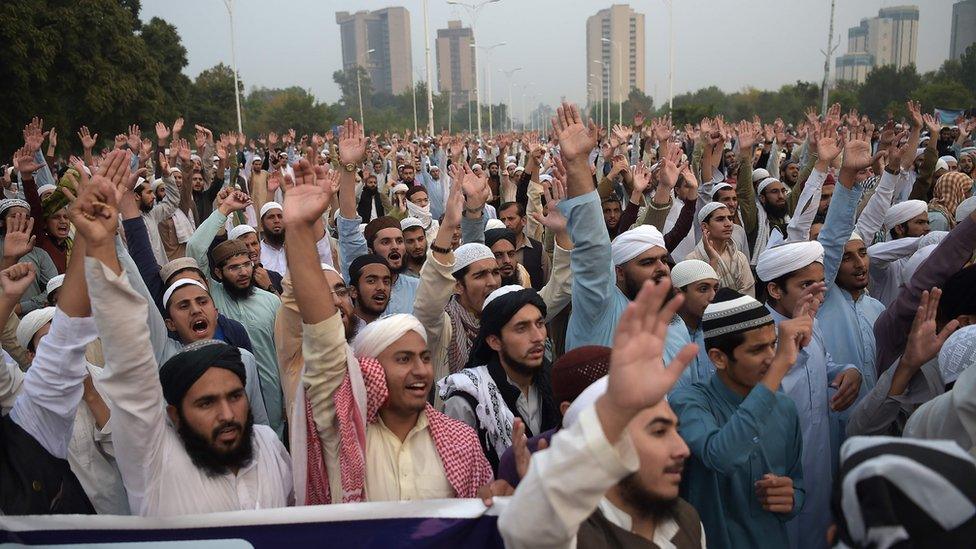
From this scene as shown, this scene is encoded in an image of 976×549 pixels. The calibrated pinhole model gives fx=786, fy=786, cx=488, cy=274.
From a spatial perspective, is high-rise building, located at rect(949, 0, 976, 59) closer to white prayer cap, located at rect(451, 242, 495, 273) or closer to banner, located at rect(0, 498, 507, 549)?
white prayer cap, located at rect(451, 242, 495, 273)

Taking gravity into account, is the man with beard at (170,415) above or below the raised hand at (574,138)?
below

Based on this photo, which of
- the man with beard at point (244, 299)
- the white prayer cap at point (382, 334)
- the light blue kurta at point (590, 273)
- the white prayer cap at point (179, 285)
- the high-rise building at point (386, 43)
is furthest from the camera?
the high-rise building at point (386, 43)

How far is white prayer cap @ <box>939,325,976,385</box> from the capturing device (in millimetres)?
2553

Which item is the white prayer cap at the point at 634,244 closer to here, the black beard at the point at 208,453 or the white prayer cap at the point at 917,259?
the white prayer cap at the point at 917,259

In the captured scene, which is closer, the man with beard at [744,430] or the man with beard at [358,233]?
the man with beard at [744,430]

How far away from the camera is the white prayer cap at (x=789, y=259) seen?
3537 mm

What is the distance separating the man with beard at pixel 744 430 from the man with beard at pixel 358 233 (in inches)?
91.7

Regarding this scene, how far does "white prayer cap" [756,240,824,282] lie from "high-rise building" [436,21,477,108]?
17187 centimetres

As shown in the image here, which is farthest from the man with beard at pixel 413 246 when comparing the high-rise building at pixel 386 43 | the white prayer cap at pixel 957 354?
the high-rise building at pixel 386 43

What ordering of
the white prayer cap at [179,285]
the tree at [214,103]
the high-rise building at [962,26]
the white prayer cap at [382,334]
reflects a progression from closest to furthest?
the white prayer cap at [382,334] → the white prayer cap at [179,285] → the tree at [214,103] → the high-rise building at [962,26]

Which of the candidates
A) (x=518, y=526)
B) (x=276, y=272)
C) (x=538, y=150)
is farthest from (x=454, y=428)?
(x=538, y=150)

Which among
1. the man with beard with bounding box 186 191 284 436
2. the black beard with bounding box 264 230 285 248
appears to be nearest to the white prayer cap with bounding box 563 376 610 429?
the man with beard with bounding box 186 191 284 436

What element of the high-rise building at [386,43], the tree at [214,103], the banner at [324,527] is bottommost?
the banner at [324,527]

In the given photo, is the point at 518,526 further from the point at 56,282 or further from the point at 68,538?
the point at 56,282
